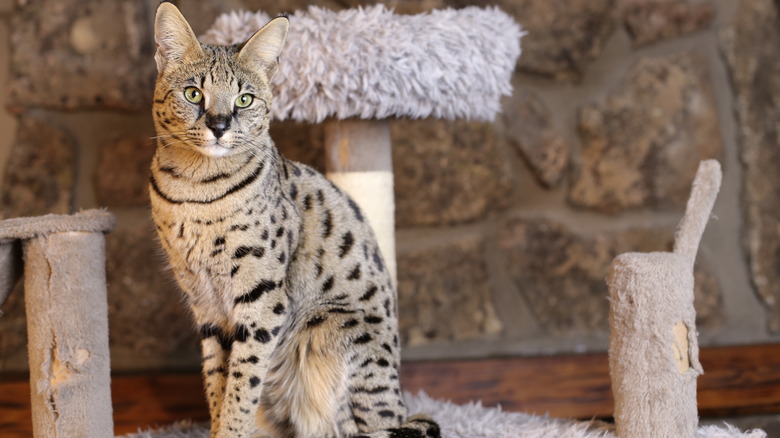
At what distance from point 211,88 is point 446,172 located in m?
1.02

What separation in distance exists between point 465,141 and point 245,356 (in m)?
1.07

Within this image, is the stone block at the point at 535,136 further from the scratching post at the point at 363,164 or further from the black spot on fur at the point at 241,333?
the black spot on fur at the point at 241,333

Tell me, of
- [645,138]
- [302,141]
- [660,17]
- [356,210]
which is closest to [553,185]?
[645,138]

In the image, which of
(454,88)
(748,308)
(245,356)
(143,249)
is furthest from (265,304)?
(748,308)

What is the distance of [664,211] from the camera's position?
2.17 metres

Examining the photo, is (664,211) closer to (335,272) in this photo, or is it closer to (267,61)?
(335,272)

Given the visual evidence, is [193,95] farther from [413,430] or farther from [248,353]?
[413,430]

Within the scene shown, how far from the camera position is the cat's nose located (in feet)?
3.78

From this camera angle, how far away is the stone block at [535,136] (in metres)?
2.12

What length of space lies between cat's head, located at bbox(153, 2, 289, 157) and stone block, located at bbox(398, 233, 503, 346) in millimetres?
928

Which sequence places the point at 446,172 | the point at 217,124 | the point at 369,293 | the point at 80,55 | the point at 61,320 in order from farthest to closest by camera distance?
the point at 446,172
the point at 80,55
the point at 369,293
the point at 61,320
the point at 217,124

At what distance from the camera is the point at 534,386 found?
2070 mm

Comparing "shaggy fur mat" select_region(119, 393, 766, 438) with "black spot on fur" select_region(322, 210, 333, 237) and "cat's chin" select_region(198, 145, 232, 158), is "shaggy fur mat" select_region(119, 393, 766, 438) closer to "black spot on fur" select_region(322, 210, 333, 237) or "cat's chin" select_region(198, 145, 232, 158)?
"black spot on fur" select_region(322, 210, 333, 237)

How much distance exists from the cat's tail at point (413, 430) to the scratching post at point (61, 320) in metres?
0.46
